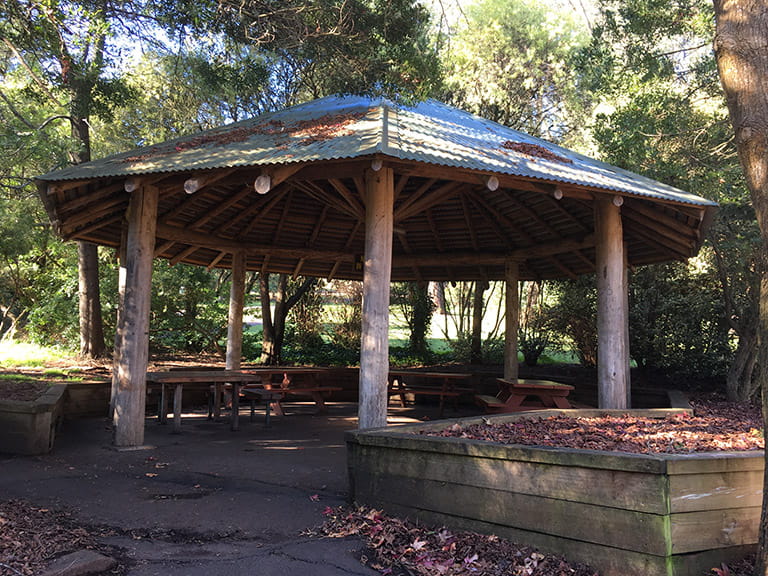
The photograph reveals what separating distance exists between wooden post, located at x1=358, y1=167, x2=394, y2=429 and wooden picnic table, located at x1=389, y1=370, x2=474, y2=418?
4.42m

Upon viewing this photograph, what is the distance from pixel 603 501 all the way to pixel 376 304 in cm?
331

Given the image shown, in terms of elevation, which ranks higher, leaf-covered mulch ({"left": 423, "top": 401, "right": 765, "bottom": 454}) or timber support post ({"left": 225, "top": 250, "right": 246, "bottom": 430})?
timber support post ({"left": 225, "top": 250, "right": 246, "bottom": 430})

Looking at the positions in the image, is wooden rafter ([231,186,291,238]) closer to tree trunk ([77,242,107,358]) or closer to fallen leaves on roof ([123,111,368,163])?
fallen leaves on roof ([123,111,368,163])

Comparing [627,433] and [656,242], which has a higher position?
[656,242]

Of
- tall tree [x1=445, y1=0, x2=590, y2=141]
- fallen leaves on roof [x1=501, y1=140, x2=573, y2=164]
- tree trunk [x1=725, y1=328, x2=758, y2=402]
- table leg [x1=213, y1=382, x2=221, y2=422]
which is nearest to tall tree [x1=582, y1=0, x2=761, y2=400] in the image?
tree trunk [x1=725, y1=328, x2=758, y2=402]

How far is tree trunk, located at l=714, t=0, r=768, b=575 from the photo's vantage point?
3361mm

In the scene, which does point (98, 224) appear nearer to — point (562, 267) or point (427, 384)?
point (427, 384)

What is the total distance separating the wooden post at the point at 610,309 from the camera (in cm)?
755

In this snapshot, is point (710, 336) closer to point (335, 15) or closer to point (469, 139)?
point (469, 139)

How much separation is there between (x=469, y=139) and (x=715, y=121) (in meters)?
6.24

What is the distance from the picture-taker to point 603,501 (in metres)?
3.61

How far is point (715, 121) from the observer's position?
11.3 metres

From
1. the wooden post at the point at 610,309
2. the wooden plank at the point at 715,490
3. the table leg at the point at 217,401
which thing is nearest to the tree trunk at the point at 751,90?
the wooden plank at the point at 715,490

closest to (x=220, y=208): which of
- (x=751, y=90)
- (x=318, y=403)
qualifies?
(x=318, y=403)
